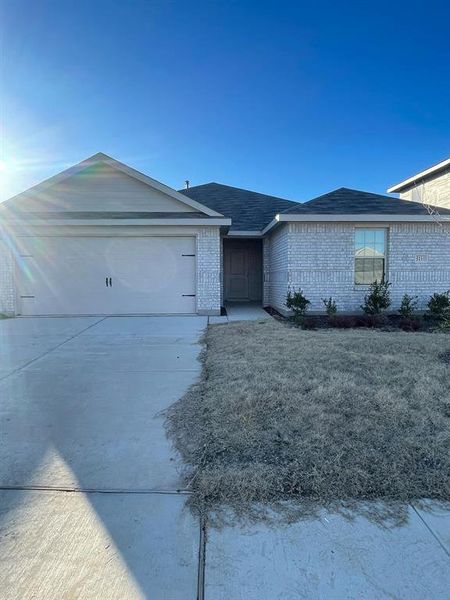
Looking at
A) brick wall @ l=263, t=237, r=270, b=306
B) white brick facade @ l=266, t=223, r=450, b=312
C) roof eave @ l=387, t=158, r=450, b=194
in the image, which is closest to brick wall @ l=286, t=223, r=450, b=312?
white brick facade @ l=266, t=223, r=450, b=312

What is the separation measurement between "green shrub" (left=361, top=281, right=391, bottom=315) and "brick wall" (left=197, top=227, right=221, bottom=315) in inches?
169

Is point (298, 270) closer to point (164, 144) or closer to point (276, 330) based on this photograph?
point (276, 330)

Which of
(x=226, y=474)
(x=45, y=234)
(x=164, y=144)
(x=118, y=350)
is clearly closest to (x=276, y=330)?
(x=118, y=350)

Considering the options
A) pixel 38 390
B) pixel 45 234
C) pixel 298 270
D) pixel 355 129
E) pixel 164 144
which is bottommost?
pixel 38 390

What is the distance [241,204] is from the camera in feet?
50.1

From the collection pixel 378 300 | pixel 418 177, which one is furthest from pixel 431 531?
pixel 418 177

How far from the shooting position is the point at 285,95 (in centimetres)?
1036

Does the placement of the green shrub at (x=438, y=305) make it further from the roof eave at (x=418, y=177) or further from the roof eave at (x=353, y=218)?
the roof eave at (x=418, y=177)

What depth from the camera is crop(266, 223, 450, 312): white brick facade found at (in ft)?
33.2

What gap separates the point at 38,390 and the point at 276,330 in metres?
5.13

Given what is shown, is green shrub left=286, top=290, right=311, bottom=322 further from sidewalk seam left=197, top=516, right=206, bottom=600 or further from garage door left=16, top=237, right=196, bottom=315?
sidewalk seam left=197, top=516, right=206, bottom=600

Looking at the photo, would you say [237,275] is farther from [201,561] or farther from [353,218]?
[201,561]

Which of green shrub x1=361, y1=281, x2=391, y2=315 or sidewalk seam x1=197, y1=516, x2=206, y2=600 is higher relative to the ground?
green shrub x1=361, y1=281, x2=391, y2=315

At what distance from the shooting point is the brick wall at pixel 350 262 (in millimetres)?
10109
